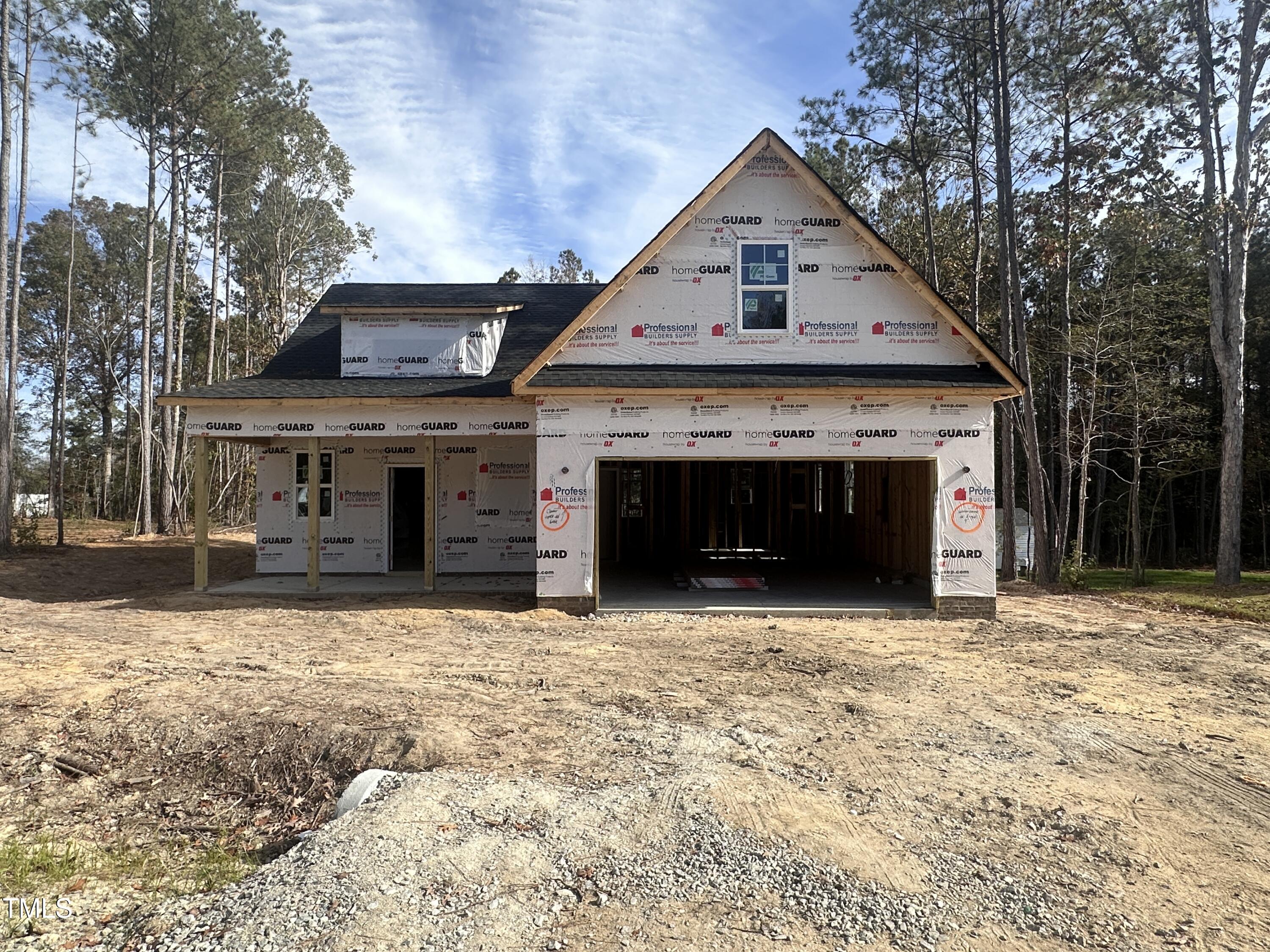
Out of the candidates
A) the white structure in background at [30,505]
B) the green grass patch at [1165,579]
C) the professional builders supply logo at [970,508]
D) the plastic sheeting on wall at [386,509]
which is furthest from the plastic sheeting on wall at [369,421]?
the white structure in background at [30,505]

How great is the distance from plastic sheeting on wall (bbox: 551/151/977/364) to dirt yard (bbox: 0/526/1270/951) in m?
4.00

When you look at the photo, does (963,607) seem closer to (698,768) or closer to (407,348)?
(698,768)

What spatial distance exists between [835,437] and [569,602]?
14.2ft

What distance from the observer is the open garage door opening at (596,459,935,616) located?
43.2 feet

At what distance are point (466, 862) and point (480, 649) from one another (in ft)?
16.0

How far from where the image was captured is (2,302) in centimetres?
1672

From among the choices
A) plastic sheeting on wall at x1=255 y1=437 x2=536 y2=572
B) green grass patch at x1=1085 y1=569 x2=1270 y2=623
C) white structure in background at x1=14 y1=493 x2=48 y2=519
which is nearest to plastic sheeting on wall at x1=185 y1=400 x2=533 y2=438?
plastic sheeting on wall at x1=255 y1=437 x2=536 y2=572

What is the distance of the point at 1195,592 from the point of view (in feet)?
45.3

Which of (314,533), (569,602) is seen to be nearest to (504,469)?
(314,533)

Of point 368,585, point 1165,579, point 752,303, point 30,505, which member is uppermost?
point 752,303

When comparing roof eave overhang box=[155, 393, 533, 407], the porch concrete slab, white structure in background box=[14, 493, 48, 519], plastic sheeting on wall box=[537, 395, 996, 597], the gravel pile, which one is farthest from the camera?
white structure in background box=[14, 493, 48, 519]

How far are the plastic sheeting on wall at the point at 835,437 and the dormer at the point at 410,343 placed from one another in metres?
3.74

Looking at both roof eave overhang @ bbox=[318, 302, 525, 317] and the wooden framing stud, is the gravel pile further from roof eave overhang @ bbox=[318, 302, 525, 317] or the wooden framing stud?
roof eave overhang @ bbox=[318, 302, 525, 317]

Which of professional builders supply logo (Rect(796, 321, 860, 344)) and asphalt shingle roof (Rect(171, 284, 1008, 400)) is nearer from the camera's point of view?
asphalt shingle roof (Rect(171, 284, 1008, 400))
